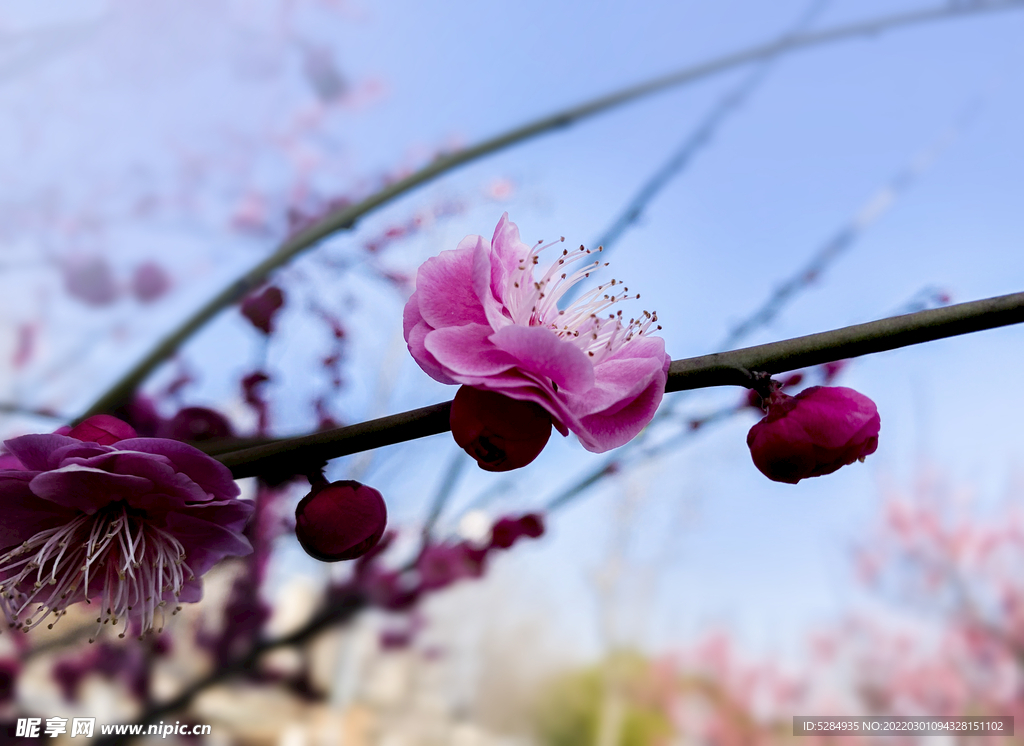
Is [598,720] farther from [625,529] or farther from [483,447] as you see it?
[483,447]

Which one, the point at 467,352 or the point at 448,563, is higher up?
the point at 448,563

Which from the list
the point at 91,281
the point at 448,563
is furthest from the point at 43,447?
the point at 91,281

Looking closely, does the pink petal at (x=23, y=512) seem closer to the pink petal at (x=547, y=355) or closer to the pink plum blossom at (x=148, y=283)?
the pink petal at (x=547, y=355)

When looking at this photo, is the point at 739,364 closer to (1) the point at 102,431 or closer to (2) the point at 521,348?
(2) the point at 521,348

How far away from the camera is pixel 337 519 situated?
22 centimetres

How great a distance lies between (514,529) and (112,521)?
439mm

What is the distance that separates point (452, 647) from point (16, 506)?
1.15m

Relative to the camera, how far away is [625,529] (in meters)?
1.21

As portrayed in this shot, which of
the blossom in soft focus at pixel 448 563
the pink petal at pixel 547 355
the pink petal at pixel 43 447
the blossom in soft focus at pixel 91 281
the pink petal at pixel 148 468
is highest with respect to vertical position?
the blossom in soft focus at pixel 91 281

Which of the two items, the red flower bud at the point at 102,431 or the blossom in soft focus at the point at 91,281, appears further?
the blossom in soft focus at the point at 91,281

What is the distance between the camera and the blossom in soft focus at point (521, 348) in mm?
196

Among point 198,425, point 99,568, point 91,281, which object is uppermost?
point 91,281

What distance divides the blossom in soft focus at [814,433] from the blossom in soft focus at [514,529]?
1.37 feet

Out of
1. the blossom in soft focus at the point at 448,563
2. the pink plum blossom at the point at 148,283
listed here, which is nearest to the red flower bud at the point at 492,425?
the blossom in soft focus at the point at 448,563
